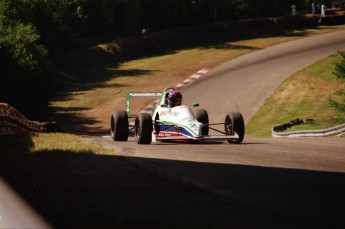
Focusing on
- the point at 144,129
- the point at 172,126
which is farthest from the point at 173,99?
the point at 144,129

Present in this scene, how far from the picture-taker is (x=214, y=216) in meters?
5.77

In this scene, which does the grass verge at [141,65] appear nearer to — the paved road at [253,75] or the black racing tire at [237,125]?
the paved road at [253,75]

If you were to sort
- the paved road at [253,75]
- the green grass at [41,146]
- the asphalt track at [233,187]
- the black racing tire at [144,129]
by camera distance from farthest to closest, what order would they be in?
A: 1. the paved road at [253,75]
2. the black racing tire at [144,129]
3. the green grass at [41,146]
4. the asphalt track at [233,187]

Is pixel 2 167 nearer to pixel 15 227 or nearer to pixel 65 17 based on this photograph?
pixel 15 227

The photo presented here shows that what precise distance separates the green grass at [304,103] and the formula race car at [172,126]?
1007 cm

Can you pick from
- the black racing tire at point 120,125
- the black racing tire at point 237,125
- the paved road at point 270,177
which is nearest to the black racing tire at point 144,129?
the black racing tire at point 120,125

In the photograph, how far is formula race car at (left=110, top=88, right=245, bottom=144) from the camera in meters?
14.9

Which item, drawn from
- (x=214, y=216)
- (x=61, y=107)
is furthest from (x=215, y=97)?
(x=214, y=216)

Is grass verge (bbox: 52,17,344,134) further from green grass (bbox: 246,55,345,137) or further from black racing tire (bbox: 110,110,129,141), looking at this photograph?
black racing tire (bbox: 110,110,129,141)

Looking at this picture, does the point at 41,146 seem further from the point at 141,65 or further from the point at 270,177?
the point at 141,65

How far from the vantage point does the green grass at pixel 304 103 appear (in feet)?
89.8

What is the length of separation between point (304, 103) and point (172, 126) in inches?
686

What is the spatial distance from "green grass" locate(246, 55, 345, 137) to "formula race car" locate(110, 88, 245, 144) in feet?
33.0

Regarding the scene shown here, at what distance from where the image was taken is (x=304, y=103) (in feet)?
104
